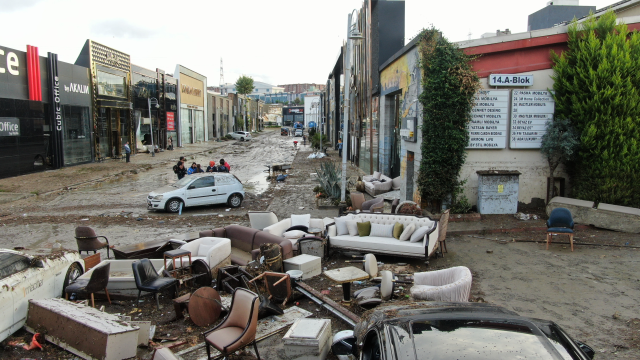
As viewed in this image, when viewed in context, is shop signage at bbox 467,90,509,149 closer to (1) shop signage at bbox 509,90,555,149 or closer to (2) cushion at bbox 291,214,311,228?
(1) shop signage at bbox 509,90,555,149

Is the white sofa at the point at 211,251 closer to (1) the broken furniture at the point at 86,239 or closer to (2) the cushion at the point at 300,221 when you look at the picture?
(2) the cushion at the point at 300,221

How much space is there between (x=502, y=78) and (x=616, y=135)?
338cm

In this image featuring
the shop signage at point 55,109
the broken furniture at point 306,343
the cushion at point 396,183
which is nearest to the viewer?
the broken furniture at point 306,343

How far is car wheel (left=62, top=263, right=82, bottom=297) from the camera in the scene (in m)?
7.71

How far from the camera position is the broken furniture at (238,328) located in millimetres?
5078

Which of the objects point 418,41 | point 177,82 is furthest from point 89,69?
point 418,41

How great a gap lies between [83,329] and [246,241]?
Result: 449cm

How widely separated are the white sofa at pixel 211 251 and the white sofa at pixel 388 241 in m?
2.42

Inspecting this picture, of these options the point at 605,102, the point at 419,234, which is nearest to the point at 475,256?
the point at 419,234

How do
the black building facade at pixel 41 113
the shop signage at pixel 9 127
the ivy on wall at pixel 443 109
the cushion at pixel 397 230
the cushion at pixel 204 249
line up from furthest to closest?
the black building facade at pixel 41 113
the shop signage at pixel 9 127
the ivy on wall at pixel 443 109
the cushion at pixel 397 230
the cushion at pixel 204 249

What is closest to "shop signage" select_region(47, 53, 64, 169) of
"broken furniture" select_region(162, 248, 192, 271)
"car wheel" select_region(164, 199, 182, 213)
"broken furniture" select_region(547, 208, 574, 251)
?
"car wheel" select_region(164, 199, 182, 213)

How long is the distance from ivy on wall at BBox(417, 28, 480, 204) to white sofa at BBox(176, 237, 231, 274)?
21.5ft

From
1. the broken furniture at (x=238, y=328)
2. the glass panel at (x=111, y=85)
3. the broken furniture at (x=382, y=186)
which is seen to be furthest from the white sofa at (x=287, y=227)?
the glass panel at (x=111, y=85)

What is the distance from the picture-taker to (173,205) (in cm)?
1600
